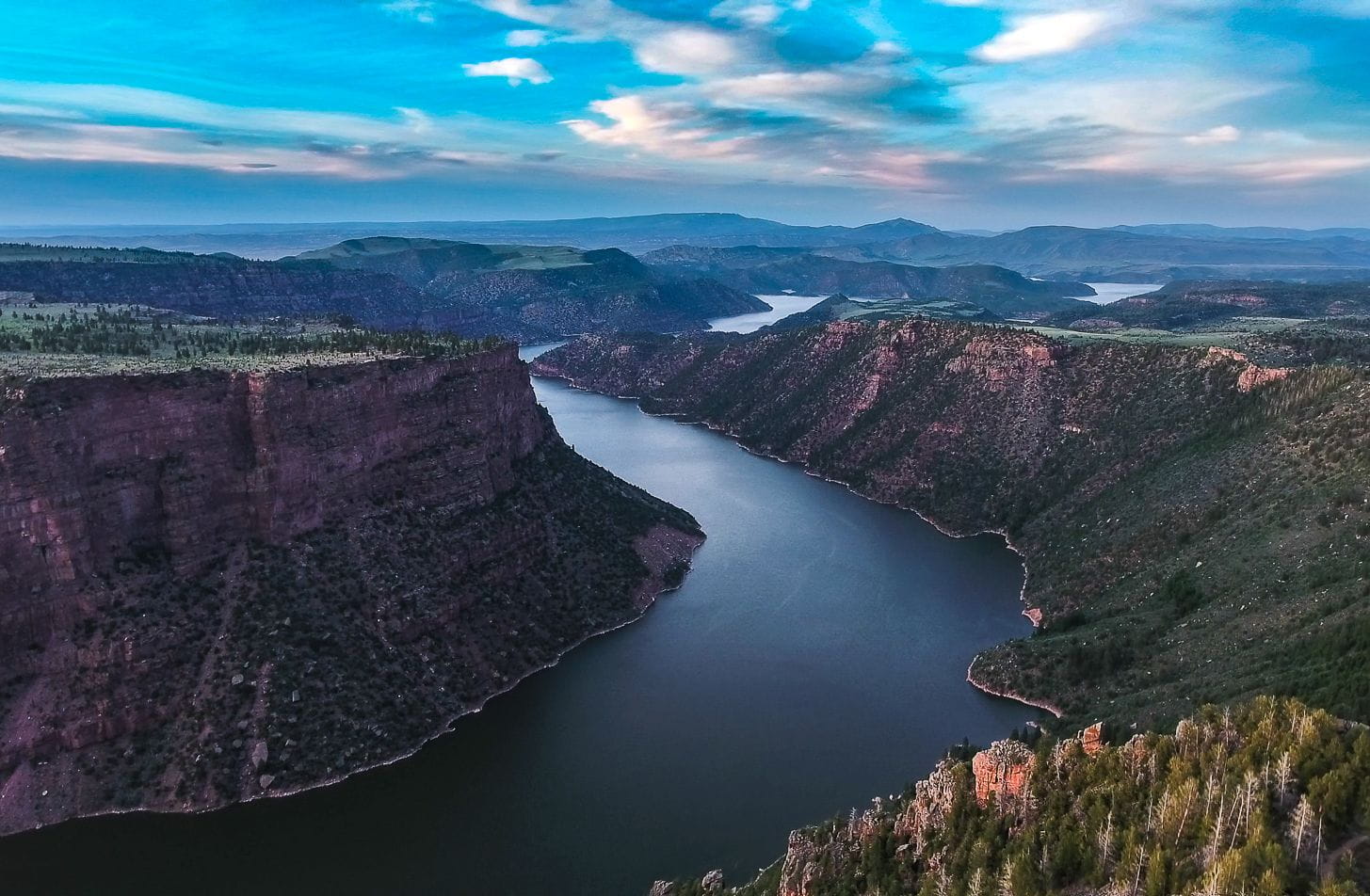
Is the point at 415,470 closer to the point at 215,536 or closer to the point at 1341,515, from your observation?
the point at 215,536

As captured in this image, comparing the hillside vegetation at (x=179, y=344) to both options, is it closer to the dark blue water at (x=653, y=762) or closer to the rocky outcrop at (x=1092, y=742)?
the dark blue water at (x=653, y=762)

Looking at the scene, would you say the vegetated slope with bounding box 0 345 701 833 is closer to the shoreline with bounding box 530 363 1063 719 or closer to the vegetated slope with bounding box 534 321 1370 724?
the shoreline with bounding box 530 363 1063 719

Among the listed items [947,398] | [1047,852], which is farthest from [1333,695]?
[947,398]

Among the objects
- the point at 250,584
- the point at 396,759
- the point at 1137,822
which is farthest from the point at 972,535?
the point at 1137,822

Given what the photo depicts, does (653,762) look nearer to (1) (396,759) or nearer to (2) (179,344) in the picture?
(1) (396,759)

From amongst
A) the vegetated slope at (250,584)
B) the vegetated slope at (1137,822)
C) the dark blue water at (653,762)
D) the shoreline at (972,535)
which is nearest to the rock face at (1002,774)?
the vegetated slope at (1137,822)

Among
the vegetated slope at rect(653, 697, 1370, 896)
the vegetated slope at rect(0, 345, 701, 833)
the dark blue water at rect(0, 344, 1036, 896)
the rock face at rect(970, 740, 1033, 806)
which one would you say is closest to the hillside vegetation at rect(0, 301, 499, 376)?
the vegetated slope at rect(0, 345, 701, 833)
